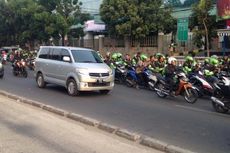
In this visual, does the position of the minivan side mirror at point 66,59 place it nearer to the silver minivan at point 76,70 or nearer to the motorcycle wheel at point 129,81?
the silver minivan at point 76,70

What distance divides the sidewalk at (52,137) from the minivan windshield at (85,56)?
4.63 m

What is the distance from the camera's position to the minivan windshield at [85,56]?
1488 cm

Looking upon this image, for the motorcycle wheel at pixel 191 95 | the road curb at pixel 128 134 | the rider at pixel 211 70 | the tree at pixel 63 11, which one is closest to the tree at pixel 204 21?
the rider at pixel 211 70

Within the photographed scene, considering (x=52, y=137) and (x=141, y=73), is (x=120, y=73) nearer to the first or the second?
(x=141, y=73)

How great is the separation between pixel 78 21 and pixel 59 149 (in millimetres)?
32925

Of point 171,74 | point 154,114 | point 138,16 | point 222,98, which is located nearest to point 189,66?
point 171,74

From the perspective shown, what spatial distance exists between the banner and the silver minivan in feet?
41.9

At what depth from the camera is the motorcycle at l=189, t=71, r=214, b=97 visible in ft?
45.6

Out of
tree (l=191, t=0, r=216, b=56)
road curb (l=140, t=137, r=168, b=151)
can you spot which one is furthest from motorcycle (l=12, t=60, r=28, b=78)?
road curb (l=140, t=137, r=168, b=151)

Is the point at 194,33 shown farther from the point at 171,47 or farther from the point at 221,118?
the point at 221,118

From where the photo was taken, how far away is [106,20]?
31734 mm

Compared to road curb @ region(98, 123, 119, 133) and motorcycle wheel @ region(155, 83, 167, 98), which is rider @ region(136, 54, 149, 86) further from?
road curb @ region(98, 123, 119, 133)

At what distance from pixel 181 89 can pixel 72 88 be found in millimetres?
3731

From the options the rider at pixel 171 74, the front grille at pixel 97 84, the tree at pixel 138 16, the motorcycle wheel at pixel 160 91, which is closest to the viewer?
the front grille at pixel 97 84
